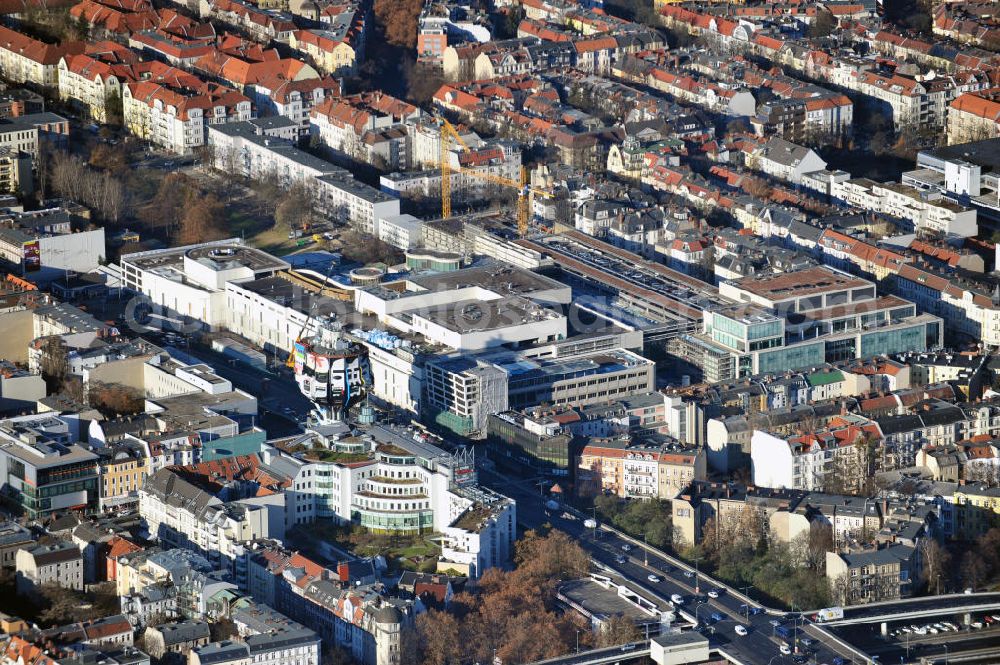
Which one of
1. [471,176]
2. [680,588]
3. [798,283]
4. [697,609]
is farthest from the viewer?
[471,176]

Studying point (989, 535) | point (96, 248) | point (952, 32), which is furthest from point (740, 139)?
point (989, 535)

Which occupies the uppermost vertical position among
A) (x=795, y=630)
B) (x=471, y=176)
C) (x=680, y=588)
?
(x=795, y=630)

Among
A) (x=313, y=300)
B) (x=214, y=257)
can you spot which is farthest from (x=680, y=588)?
(x=214, y=257)

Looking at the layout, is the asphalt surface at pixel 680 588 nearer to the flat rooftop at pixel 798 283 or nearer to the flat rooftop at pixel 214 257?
the flat rooftop at pixel 798 283

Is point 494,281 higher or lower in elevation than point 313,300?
higher

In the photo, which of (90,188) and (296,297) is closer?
(296,297)

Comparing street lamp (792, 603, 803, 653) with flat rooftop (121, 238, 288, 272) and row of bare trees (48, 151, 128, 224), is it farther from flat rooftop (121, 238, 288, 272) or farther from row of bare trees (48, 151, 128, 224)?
row of bare trees (48, 151, 128, 224)

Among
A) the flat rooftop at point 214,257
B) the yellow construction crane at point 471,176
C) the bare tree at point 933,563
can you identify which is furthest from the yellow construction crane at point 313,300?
the bare tree at point 933,563

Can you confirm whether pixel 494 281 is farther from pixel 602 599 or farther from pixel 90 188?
pixel 602 599

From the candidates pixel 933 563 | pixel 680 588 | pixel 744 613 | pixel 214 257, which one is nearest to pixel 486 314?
pixel 214 257

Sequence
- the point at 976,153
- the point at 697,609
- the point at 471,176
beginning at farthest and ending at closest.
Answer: the point at 976,153 → the point at 471,176 → the point at 697,609
